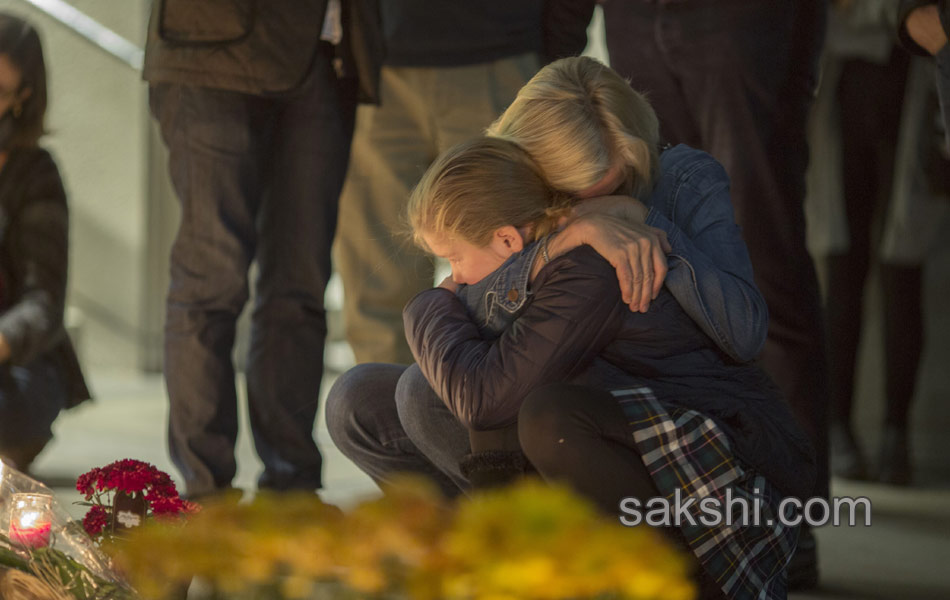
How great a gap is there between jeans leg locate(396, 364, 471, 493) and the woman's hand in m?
0.27

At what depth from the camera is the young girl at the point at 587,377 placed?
1407mm

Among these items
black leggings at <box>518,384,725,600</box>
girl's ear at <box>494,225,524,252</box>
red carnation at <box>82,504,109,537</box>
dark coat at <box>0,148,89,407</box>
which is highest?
girl's ear at <box>494,225,524,252</box>

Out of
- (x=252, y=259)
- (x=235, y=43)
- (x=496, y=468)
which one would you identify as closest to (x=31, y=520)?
(x=496, y=468)

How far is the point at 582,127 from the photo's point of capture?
61.7 inches

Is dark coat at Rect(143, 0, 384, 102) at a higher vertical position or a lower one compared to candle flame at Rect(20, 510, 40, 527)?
higher

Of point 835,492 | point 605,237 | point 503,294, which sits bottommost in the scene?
point 835,492

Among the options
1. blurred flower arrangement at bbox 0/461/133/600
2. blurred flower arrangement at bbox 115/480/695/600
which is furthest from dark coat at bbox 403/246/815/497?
blurred flower arrangement at bbox 115/480/695/600

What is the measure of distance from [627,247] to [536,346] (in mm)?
163

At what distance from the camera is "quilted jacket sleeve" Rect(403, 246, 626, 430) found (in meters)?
1.45

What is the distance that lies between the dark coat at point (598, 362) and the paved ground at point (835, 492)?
0.63 ft

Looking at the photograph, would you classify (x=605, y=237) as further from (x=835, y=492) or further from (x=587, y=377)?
(x=835, y=492)

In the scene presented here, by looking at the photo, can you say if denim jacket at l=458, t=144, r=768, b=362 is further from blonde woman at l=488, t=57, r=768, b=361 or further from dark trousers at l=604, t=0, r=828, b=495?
dark trousers at l=604, t=0, r=828, b=495

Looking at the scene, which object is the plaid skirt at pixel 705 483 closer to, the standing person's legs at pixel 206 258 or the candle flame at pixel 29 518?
the candle flame at pixel 29 518

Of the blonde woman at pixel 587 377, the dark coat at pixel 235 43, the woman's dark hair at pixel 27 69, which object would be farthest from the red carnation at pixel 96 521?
the woman's dark hair at pixel 27 69
